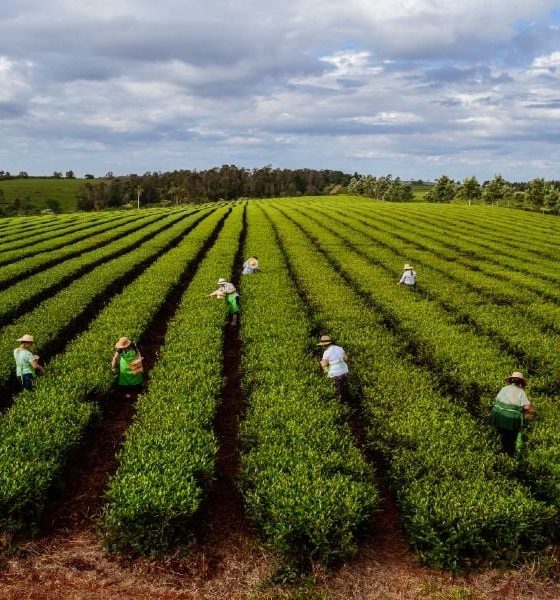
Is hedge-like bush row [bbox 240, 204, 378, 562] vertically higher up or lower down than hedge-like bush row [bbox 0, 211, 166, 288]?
lower down

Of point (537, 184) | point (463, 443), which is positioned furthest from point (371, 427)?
point (537, 184)

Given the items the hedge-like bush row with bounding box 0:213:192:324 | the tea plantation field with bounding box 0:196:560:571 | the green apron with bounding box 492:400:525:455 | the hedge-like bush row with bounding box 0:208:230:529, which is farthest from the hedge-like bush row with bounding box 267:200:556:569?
the hedge-like bush row with bounding box 0:213:192:324

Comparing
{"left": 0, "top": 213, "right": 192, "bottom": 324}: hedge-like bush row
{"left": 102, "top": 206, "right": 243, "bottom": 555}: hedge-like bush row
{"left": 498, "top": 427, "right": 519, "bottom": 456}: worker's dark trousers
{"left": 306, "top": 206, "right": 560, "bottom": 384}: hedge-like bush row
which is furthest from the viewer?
{"left": 0, "top": 213, "right": 192, "bottom": 324}: hedge-like bush row

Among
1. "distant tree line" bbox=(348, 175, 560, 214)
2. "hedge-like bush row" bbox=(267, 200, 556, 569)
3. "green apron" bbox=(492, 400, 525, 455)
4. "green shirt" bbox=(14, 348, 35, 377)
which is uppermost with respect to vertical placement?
"distant tree line" bbox=(348, 175, 560, 214)

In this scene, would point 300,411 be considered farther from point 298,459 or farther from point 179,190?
point 179,190

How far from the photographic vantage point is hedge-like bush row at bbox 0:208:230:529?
9.66m

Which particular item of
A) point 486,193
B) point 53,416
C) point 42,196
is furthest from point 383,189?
point 53,416

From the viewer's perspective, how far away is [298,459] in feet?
35.8

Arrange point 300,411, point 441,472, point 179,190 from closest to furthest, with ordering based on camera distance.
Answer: point 441,472 < point 300,411 < point 179,190

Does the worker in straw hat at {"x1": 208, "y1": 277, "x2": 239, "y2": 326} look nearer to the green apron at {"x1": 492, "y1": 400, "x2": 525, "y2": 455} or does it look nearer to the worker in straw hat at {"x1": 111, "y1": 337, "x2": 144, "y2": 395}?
the worker in straw hat at {"x1": 111, "y1": 337, "x2": 144, "y2": 395}

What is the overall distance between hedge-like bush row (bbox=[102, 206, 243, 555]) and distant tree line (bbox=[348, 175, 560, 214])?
3766 inches

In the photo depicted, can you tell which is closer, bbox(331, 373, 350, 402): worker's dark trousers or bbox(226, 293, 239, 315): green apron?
bbox(331, 373, 350, 402): worker's dark trousers

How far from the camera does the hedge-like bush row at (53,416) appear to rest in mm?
9664

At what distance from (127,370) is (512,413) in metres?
10.2
